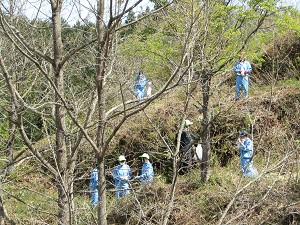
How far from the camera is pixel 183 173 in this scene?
14000 millimetres

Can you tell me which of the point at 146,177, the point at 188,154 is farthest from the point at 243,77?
the point at 146,177

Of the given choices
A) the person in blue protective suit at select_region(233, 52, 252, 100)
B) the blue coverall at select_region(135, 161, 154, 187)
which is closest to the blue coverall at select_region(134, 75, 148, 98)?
the blue coverall at select_region(135, 161, 154, 187)

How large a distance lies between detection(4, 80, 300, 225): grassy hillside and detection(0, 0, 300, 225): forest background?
5 centimetres

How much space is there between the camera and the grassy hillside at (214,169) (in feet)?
34.7

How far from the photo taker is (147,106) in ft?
30.4

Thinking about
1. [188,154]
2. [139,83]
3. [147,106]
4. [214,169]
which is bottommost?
[214,169]

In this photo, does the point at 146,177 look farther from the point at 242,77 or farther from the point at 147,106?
the point at 242,77

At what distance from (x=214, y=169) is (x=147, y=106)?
16.6 ft

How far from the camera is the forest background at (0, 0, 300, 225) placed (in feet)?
19.5

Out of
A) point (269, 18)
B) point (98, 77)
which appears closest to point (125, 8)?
point (98, 77)

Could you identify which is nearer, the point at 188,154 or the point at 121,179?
the point at 121,179

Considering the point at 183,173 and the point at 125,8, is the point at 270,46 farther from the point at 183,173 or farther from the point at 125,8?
the point at 125,8

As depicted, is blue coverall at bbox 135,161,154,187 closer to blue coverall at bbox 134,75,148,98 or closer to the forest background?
the forest background

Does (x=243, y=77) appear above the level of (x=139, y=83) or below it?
below
